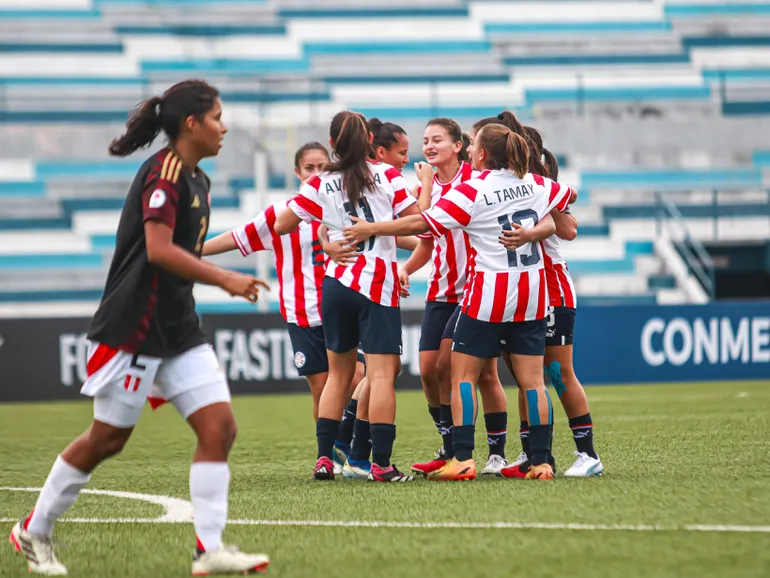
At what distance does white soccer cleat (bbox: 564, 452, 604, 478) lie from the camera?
18.5 ft

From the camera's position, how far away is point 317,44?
22.3m

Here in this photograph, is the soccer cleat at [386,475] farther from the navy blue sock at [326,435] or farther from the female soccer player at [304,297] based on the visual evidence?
the female soccer player at [304,297]

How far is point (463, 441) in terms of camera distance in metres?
5.69

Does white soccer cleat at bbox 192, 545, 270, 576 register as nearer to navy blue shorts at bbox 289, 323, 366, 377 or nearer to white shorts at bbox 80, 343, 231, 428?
white shorts at bbox 80, 343, 231, 428

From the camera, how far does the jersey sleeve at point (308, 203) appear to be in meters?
5.70

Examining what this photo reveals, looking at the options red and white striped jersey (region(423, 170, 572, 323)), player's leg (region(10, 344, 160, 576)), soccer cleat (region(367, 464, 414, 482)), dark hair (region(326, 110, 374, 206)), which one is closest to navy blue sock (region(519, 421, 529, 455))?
soccer cleat (region(367, 464, 414, 482))

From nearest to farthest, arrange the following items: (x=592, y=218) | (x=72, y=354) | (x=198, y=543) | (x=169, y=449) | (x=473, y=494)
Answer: (x=198, y=543), (x=473, y=494), (x=169, y=449), (x=72, y=354), (x=592, y=218)

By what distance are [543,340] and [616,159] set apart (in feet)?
47.2

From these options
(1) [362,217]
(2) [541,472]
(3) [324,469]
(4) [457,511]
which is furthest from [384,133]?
(4) [457,511]

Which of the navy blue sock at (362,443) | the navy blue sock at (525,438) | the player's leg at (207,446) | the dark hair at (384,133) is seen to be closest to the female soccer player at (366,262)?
the navy blue sock at (362,443)

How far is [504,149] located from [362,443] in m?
1.68

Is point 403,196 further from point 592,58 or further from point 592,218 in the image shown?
point 592,58

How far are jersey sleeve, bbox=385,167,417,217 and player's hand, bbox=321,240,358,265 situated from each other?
329 millimetres

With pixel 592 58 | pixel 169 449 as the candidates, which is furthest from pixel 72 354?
pixel 592 58
